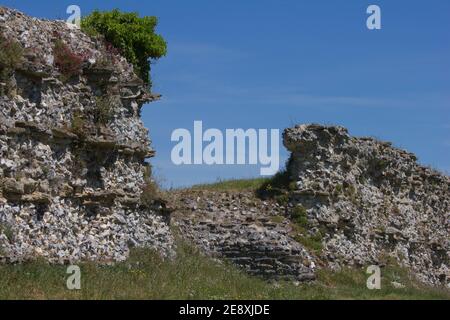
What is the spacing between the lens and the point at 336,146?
3169 cm

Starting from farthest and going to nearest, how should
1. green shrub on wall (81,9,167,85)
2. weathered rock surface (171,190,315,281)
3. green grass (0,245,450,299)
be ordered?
1. weathered rock surface (171,190,315,281)
2. green shrub on wall (81,9,167,85)
3. green grass (0,245,450,299)

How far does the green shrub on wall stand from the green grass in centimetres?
635

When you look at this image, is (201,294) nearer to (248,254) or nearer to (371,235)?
(248,254)

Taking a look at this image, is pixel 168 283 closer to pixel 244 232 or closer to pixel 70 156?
pixel 70 156

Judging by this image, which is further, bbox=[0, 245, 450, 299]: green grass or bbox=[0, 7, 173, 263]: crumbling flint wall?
bbox=[0, 7, 173, 263]: crumbling flint wall

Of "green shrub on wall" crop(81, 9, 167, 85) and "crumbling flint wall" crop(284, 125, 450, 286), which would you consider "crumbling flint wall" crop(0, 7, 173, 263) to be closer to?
"green shrub on wall" crop(81, 9, 167, 85)

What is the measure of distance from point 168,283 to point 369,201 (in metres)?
15.3

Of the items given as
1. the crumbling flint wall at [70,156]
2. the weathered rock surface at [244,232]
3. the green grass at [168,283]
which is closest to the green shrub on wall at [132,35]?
the crumbling flint wall at [70,156]

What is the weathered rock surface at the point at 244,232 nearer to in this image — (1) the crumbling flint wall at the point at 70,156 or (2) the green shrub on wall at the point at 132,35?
(1) the crumbling flint wall at the point at 70,156

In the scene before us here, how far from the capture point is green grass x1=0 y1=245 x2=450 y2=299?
54.1 ft

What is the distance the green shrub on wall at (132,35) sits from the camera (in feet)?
81.5

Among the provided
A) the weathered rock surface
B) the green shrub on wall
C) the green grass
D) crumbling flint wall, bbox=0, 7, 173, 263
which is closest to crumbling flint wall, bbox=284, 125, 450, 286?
the weathered rock surface

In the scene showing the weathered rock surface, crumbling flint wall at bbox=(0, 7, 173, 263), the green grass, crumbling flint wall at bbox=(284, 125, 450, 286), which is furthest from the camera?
crumbling flint wall at bbox=(284, 125, 450, 286)
